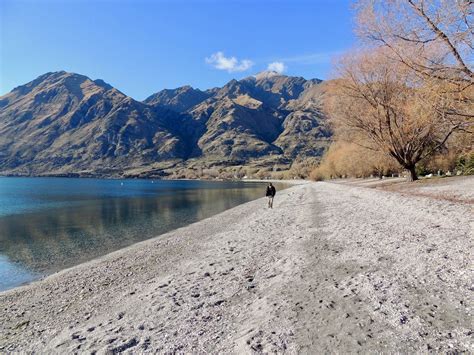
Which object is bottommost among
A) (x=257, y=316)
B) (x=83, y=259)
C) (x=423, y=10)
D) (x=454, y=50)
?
(x=83, y=259)

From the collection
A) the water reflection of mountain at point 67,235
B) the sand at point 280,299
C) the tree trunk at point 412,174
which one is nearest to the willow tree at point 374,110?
the tree trunk at point 412,174

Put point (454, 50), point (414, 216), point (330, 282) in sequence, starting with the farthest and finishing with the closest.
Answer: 1. point (414, 216)
2. point (454, 50)
3. point (330, 282)

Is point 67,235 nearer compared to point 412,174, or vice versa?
point 67,235

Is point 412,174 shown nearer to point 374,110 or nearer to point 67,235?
point 374,110

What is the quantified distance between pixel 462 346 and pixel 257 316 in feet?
14.0

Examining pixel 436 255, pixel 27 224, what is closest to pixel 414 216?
pixel 436 255

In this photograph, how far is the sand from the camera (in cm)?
695

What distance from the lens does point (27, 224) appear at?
41094mm

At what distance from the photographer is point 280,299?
362 inches

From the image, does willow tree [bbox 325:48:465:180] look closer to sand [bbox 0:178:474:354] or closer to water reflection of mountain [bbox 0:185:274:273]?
sand [bbox 0:178:474:354]

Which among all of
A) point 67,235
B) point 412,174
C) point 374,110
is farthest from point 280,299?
point 412,174

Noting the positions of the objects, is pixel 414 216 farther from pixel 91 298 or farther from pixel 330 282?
pixel 91 298

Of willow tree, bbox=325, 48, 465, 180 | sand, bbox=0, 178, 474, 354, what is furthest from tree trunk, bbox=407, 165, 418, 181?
sand, bbox=0, 178, 474, 354

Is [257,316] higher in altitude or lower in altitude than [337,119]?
lower
